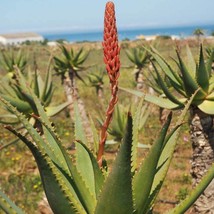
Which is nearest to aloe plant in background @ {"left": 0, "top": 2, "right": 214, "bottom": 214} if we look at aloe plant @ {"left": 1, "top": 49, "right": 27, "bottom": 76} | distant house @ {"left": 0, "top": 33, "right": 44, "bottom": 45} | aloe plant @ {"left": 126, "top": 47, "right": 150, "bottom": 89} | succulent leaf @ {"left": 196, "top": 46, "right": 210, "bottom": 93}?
succulent leaf @ {"left": 196, "top": 46, "right": 210, "bottom": 93}

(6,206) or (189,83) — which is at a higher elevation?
(189,83)

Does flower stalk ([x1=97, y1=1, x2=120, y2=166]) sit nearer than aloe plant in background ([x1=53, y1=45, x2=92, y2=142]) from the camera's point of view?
Yes

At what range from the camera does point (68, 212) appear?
6.31ft

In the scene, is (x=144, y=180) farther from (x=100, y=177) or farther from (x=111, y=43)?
(x=111, y=43)

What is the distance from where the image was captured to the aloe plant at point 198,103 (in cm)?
404

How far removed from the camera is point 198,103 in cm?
411

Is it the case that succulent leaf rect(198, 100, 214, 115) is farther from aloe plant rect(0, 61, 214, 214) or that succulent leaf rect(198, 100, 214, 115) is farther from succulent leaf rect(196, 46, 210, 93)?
aloe plant rect(0, 61, 214, 214)

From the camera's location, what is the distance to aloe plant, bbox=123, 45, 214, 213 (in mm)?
4043

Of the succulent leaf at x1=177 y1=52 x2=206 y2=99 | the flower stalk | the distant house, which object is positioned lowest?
the distant house

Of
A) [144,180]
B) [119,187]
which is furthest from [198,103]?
[119,187]

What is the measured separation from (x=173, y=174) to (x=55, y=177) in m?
7.01

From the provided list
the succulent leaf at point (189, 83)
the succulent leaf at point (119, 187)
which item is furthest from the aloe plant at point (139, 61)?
the succulent leaf at point (119, 187)

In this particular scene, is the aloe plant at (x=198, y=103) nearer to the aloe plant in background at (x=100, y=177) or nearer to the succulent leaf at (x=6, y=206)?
the aloe plant in background at (x=100, y=177)

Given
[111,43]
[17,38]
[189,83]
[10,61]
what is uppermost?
[111,43]
